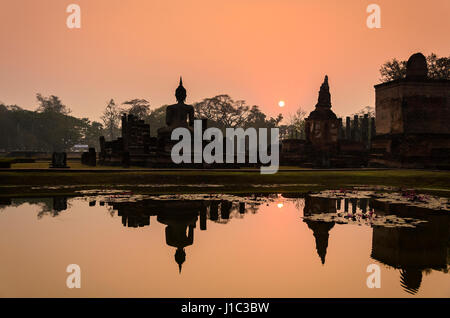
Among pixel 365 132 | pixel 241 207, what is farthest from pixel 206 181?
pixel 365 132

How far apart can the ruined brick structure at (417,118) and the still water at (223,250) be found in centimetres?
2112

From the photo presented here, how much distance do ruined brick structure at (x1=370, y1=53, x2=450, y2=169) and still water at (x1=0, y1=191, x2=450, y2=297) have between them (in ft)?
69.3

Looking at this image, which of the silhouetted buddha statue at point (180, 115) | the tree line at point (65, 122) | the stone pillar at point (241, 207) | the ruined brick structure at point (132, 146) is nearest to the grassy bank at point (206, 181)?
the stone pillar at point (241, 207)

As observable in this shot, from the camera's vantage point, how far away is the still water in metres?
6.43

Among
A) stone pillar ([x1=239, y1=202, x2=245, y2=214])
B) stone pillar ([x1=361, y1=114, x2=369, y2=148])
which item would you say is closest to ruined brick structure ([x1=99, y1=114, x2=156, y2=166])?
stone pillar ([x1=239, y1=202, x2=245, y2=214])

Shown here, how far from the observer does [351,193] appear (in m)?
18.8

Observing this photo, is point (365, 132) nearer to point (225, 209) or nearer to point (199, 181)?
point (199, 181)

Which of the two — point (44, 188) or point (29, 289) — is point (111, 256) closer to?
point (29, 289)

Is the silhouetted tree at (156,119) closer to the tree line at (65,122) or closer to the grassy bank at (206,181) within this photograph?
the tree line at (65,122)

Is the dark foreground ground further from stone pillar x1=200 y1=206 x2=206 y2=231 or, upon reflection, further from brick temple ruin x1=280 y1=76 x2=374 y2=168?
brick temple ruin x1=280 y1=76 x2=374 y2=168

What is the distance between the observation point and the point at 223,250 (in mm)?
8656

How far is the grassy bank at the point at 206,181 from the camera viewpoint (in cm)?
1992

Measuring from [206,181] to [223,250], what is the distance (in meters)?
13.8
